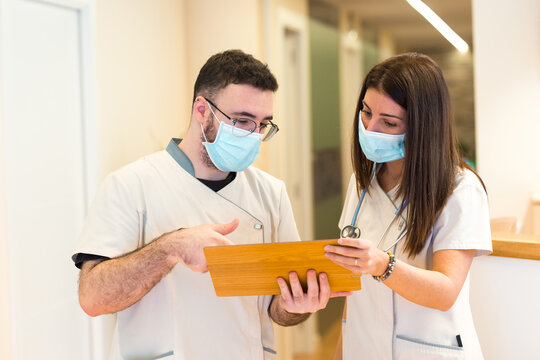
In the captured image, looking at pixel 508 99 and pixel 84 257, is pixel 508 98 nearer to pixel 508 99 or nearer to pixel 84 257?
pixel 508 99

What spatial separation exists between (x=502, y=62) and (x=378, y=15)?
31.5 inches

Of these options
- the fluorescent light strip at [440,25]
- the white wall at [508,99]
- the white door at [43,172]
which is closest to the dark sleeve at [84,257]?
the white door at [43,172]

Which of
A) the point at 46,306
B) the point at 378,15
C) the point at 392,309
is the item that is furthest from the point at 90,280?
the point at 378,15

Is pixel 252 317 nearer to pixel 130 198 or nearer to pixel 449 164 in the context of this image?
pixel 130 198

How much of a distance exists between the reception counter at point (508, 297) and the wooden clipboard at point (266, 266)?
2.31ft

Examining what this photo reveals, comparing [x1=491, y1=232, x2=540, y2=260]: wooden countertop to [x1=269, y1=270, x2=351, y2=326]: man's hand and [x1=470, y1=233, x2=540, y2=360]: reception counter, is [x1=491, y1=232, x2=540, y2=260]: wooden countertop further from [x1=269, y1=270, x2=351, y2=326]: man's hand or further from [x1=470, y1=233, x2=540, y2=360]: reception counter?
[x1=269, y1=270, x2=351, y2=326]: man's hand

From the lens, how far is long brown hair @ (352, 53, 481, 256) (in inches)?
56.4

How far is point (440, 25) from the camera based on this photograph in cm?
310

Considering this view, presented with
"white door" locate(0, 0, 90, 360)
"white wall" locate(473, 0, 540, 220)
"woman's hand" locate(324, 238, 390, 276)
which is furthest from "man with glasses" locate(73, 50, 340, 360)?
"white wall" locate(473, 0, 540, 220)

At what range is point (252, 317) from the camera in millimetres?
1514

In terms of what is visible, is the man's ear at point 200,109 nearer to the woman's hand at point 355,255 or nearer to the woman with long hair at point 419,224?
the woman with long hair at point 419,224

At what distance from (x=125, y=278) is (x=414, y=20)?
2.48 metres

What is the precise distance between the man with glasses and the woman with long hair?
23cm

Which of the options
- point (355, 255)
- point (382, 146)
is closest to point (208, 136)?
point (382, 146)
